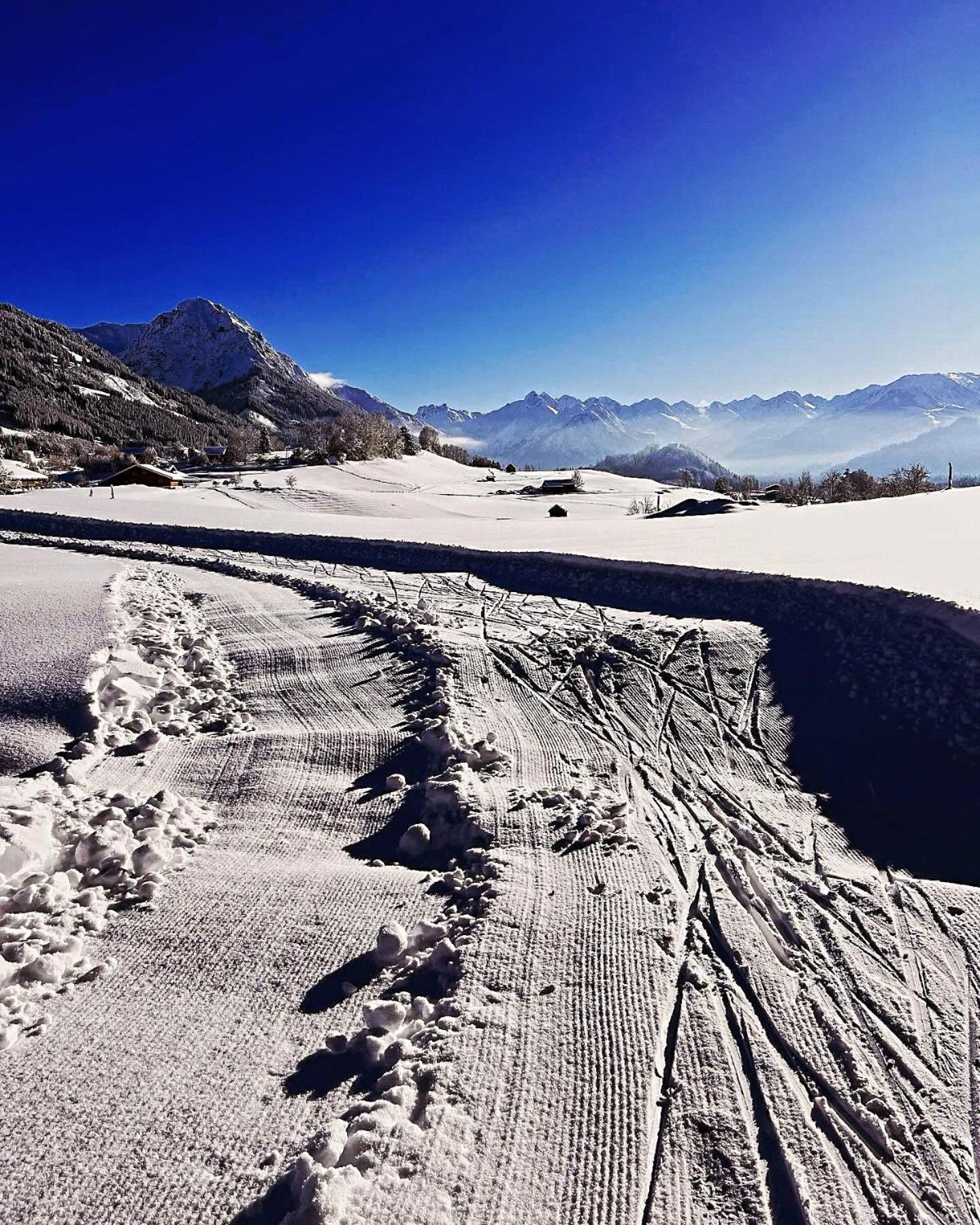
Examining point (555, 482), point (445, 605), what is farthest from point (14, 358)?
point (445, 605)

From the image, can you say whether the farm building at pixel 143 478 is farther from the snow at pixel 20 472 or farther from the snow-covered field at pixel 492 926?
the snow-covered field at pixel 492 926

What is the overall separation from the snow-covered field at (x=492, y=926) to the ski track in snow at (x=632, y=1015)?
13 mm

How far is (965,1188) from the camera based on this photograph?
2188 mm

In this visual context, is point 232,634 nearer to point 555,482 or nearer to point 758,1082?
point 758,1082

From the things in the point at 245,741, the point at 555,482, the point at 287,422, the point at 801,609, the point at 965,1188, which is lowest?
the point at 965,1188

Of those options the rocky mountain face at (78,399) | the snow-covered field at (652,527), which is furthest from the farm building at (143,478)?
the rocky mountain face at (78,399)

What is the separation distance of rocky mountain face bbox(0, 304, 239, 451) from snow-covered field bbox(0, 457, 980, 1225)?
10634cm

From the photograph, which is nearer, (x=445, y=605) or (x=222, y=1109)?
(x=222, y=1109)

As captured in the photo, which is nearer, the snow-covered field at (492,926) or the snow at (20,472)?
the snow-covered field at (492,926)

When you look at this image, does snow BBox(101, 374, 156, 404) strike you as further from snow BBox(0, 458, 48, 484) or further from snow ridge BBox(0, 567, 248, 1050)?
snow ridge BBox(0, 567, 248, 1050)

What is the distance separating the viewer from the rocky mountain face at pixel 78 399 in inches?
A: 4402

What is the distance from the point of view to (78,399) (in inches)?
5098

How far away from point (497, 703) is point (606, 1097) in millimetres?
3879

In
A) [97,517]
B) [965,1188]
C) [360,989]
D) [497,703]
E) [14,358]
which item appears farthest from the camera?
[14,358]
